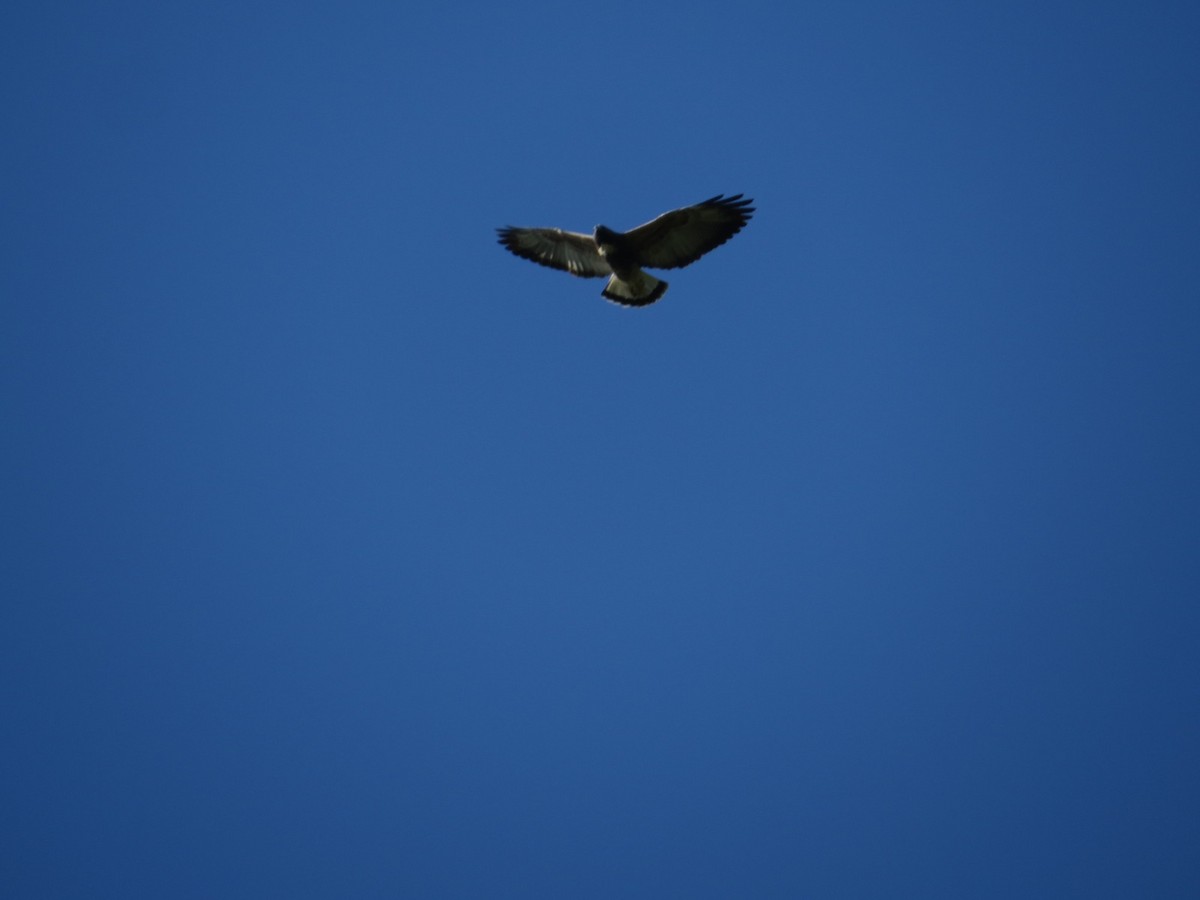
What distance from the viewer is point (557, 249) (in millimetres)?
14117

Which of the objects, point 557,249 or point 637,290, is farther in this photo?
point 557,249

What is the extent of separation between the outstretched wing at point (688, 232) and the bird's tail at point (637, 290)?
241 mm

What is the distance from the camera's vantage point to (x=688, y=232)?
42.9 ft

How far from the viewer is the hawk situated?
12.8m

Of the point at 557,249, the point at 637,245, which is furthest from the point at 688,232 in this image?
the point at 557,249

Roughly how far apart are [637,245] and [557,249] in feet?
4.66

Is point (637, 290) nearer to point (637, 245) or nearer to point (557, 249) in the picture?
point (637, 245)

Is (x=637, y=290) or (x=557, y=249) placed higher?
(x=557, y=249)

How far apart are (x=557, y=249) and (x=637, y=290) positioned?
4.37ft

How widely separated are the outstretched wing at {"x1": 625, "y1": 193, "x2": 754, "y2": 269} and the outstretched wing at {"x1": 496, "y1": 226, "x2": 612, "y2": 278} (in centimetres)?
82

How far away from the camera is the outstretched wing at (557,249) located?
13.9 m

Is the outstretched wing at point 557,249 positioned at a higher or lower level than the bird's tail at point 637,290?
higher

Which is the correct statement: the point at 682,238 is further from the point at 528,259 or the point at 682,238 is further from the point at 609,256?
the point at 528,259

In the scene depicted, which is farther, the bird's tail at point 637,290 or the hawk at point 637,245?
the bird's tail at point 637,290
